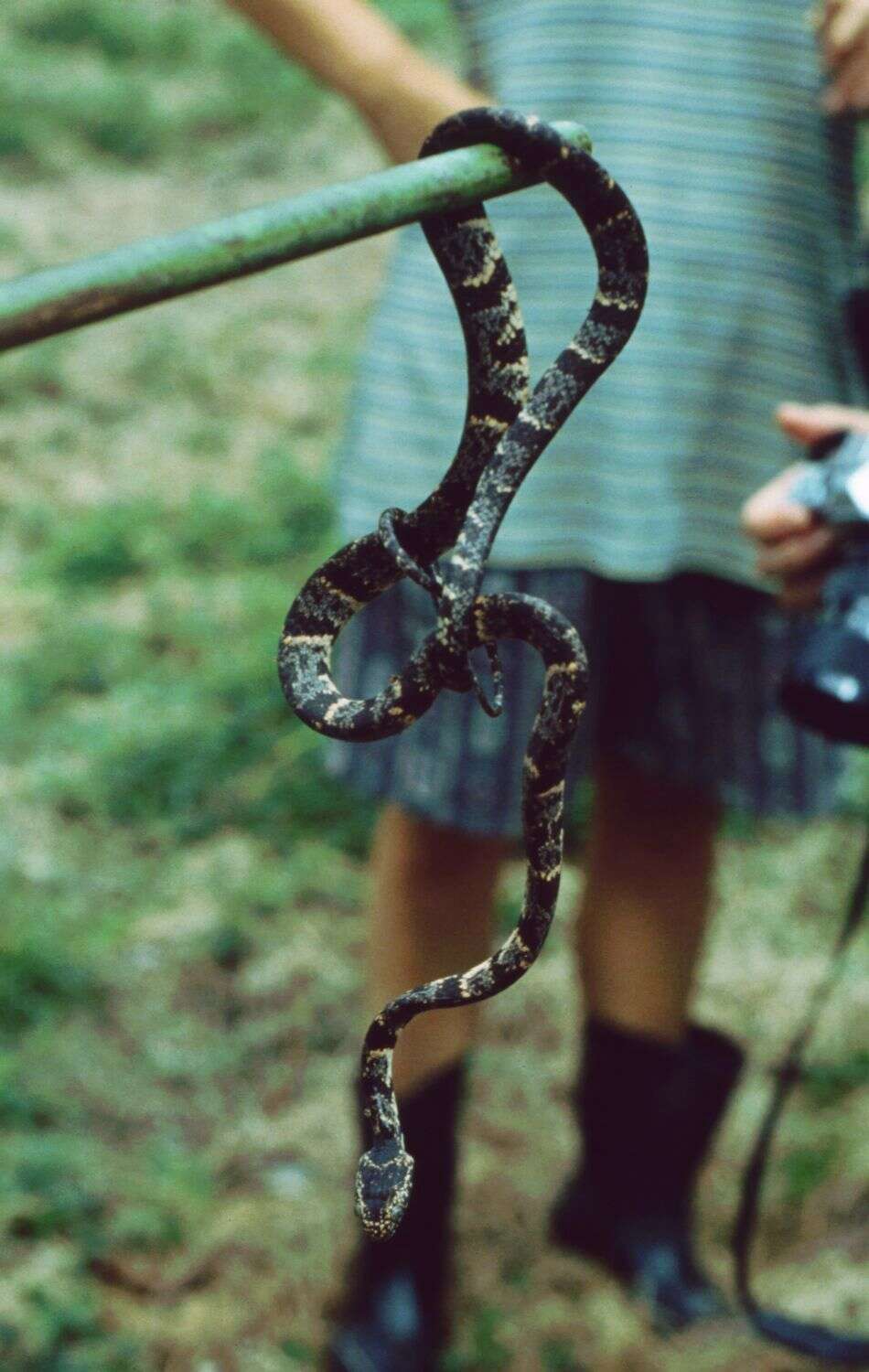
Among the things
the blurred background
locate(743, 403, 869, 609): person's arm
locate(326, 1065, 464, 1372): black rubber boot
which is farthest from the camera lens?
the blurred background

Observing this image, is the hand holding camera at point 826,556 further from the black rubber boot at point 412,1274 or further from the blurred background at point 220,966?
the blurred background at point 220,966

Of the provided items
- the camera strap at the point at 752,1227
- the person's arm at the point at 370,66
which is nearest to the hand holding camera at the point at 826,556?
the camera strap at the point at 752,1227

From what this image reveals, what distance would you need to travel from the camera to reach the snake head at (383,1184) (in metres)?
0.90

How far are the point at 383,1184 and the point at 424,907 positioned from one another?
1095mm

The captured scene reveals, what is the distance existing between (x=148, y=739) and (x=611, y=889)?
60.0 inches

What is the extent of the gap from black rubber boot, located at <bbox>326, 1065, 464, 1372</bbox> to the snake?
53.9 inches

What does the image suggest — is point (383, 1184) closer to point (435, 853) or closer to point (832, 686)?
point (832, 686)

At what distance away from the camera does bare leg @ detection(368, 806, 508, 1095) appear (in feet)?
6.58

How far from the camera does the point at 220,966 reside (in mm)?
2902

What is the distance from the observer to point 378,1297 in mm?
2148

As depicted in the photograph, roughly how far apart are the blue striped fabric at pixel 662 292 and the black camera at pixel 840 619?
0.74 ft

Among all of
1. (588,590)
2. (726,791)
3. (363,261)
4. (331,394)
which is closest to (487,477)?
(588,590)

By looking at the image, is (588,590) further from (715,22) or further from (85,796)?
(85,796)

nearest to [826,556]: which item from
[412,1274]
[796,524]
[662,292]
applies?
[796,524]
